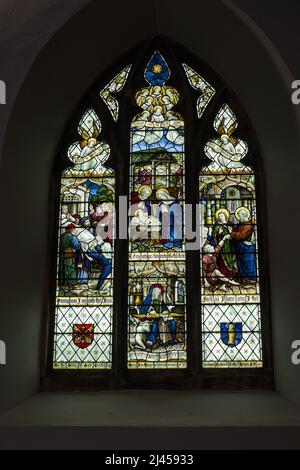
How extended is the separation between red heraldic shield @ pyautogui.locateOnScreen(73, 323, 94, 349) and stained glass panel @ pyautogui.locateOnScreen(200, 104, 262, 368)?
91cm

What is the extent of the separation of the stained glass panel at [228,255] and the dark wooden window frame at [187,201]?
6cm

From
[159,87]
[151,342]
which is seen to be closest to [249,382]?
[151,342]

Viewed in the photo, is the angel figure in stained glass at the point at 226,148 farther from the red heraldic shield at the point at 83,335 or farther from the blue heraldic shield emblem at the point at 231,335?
the red heraldic shield at the point at 83,335

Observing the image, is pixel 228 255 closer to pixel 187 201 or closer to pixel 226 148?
pixel 187 201

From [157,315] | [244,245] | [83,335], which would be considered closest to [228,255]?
[244,245]

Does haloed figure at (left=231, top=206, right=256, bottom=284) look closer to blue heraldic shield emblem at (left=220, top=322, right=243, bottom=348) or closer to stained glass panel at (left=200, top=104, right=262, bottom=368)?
stained glass panel at (left=200, top=104, right=262, bottom=368)

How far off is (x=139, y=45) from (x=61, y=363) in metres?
2.93

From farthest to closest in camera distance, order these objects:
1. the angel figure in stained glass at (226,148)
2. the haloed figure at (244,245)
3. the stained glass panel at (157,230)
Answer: the angel figure in stained glass at (226,148) → the haloed figure at (244,245) → the stained glass panel at (157,230)

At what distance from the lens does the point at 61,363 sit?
514 centimetres

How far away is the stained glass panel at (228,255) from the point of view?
513 centimetres

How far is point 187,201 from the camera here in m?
5.50

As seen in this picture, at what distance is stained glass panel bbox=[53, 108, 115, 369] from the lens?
17.0 ft

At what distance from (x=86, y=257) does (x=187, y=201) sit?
0.99 metres

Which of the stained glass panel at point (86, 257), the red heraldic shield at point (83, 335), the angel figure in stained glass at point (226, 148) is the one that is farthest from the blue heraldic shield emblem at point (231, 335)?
the angel figure in stained glass at point (226, 148)
